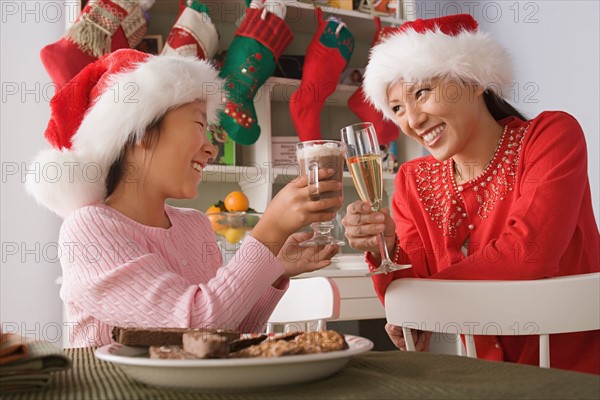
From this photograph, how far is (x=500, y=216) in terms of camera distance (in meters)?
1.40

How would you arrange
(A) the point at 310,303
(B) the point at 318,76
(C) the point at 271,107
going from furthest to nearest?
1. (C) the point at 271,107
2. (B) the point at 318,76
3. (A) the point at 310,303

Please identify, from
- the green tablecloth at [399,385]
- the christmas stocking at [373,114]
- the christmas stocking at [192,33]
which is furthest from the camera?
the christmas stocking at [373,114]

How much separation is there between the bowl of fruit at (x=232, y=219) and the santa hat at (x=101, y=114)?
1.07m

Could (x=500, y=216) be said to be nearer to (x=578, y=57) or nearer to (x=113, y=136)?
(x=113, y=136)

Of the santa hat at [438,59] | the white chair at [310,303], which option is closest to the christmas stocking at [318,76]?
the santa hat at [438,59]

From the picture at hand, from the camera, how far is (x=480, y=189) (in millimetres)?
1463

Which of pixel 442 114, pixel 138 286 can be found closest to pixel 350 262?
pixel 442 114

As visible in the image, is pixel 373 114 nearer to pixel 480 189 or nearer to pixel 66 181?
pixel 480 189

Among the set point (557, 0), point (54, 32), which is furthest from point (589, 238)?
point (54, 32)

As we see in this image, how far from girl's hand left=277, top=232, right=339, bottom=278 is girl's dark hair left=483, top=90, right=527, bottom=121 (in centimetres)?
73

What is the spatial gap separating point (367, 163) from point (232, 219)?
48.9 inches

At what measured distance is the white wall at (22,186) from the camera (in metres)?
2.32

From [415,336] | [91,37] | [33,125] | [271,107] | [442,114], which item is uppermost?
[91,37]

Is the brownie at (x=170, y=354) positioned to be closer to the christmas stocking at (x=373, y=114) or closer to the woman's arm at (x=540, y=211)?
the woman's arm at (x=540, y=211)
